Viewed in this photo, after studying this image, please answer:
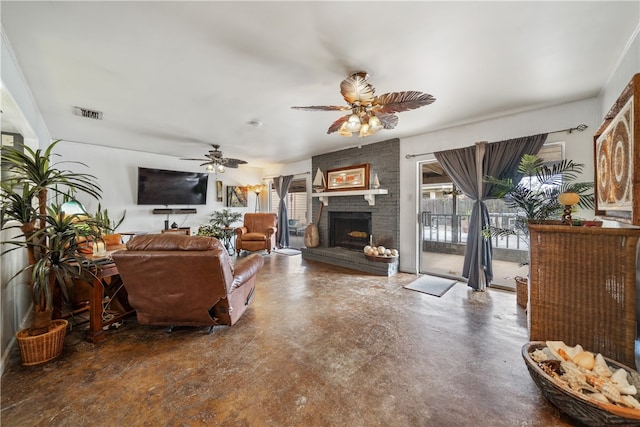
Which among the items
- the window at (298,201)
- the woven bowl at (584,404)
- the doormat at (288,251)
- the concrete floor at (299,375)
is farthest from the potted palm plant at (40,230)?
the window at (298,201)

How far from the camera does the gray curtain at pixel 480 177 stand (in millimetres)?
3234

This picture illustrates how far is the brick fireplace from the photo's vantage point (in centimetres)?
450

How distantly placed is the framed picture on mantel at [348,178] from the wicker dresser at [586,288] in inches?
125

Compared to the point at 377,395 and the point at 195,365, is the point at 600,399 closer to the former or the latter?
the point at 377,395

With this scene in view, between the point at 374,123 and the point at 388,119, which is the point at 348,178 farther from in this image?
the point at 374,123

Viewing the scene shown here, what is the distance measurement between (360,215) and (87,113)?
4653 mm

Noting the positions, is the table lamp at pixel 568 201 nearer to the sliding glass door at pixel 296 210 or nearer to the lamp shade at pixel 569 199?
the lamp shade at pixel 569 199

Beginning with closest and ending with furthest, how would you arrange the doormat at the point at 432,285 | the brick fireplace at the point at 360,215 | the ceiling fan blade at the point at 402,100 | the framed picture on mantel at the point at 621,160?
the framed picture on mantel at the point at 621,160, the ceiling fan blade at the point at 402,100, the doormat at the point at 432,285, the brick fireplace at the point at 360,215

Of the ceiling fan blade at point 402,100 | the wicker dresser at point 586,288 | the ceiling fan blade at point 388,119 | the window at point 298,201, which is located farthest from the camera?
the window at point 298,201

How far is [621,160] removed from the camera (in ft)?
5.09

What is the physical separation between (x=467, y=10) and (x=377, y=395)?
2560 millimetres

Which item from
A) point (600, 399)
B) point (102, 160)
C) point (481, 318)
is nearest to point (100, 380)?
point (600, 399)

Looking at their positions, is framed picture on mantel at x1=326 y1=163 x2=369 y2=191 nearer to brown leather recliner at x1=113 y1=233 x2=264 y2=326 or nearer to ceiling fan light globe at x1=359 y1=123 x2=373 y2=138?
ceiling fan light globe at x1=359 y1=123 x2=373 y2=138

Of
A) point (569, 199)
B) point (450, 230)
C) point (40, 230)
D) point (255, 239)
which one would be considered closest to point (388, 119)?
point (569, 199)
